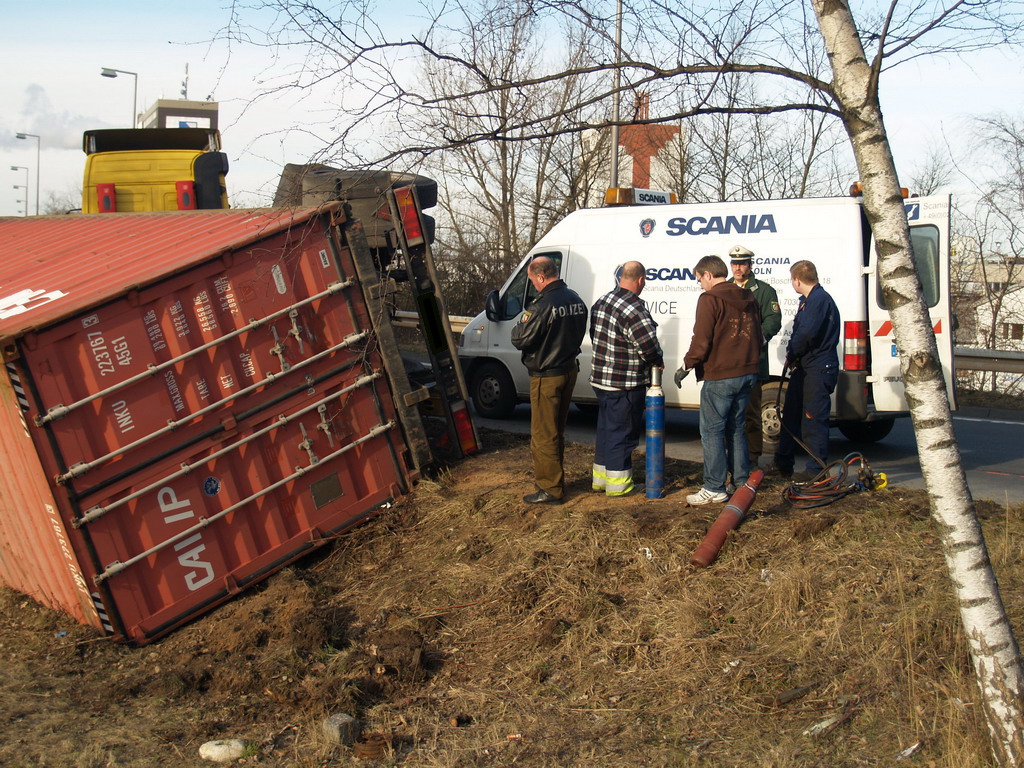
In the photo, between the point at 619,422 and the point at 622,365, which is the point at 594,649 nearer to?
the point at 619,422

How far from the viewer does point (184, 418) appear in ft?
20.1

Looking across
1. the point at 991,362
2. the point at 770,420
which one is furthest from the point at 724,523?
the point at 991,362

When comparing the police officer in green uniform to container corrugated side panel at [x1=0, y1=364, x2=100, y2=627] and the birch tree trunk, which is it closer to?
the birch tree trunk

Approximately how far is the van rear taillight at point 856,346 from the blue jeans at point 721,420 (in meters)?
2.29

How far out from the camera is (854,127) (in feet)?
12.0

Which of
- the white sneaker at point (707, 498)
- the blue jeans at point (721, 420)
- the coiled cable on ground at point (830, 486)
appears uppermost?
the blue jeans at point (721, 420)

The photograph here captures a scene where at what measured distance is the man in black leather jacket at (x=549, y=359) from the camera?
22.3 feet

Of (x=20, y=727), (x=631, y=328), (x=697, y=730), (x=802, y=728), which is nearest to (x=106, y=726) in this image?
(x=20, y=727)

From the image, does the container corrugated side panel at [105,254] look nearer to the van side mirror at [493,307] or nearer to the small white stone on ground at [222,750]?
the small white stone on ground at [222,750]

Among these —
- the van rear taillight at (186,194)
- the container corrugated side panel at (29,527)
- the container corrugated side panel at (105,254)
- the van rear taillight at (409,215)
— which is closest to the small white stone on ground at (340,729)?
the container corrugated side panel at (29,527)

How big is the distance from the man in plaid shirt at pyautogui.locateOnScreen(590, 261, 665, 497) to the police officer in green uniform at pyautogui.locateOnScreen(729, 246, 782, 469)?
1.24m

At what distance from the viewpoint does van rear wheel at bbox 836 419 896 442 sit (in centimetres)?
1017

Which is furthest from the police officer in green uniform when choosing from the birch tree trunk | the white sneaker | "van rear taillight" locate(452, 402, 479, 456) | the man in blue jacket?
the birch tree trunk

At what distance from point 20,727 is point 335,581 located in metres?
2.24
